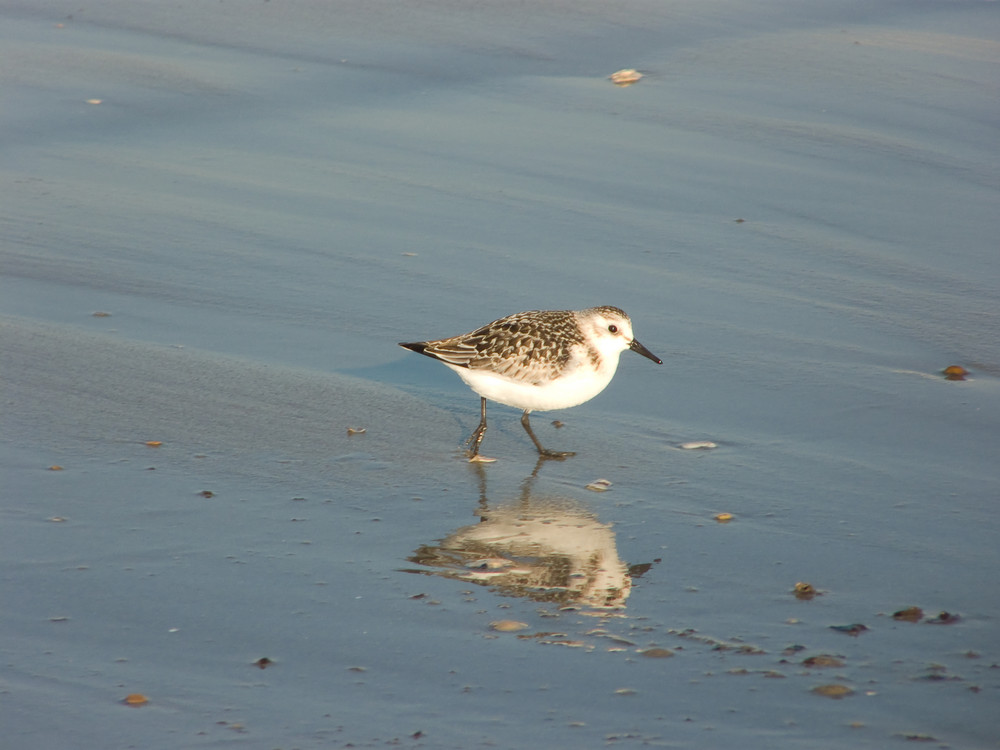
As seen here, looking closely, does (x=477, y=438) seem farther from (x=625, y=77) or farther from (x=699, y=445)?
(x=625, y=77)

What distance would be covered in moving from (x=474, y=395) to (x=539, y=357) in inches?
35.5

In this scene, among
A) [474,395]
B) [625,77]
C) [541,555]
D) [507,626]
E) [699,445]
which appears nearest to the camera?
[507,626]

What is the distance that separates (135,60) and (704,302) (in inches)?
231

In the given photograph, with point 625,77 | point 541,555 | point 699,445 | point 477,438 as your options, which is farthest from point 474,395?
point 625,77

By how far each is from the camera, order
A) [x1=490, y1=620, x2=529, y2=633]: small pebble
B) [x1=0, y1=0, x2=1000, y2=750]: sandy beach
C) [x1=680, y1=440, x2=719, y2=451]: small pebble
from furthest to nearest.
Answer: [x1=680, y1=440, x2=719, y2=451]: small pebble < [x1=490, y1=620, x2=529, y2=633]: small pebble < [x1=0, y1=0, x2=1000, y2=750]: sandy beach

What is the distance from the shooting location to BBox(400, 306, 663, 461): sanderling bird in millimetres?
5621

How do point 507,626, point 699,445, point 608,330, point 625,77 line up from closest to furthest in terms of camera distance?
1. point 507,626
2. point 699,445
3. point 608,330
4. point 625,77

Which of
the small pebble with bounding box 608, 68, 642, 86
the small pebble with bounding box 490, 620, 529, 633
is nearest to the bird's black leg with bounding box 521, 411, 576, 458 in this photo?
the small pebble with bounding box 490, 620, 529, 633

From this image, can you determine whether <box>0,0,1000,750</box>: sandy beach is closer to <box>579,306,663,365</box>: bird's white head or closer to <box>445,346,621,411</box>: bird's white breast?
<box>445,346,621,411</box>: bird's white breast

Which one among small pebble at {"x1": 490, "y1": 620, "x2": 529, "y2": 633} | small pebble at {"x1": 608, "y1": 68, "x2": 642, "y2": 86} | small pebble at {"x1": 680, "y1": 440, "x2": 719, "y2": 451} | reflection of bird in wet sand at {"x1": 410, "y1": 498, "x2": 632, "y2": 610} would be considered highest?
small pebble at {"x1": 608, "y1": 68, "x2": 642, "y2": 86}

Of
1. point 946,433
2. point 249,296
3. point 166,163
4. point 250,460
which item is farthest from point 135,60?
point 946,433

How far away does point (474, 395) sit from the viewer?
649 centimetres

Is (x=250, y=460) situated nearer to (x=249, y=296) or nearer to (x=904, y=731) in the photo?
(x=249, y=296)

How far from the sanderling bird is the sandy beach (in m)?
0.28
